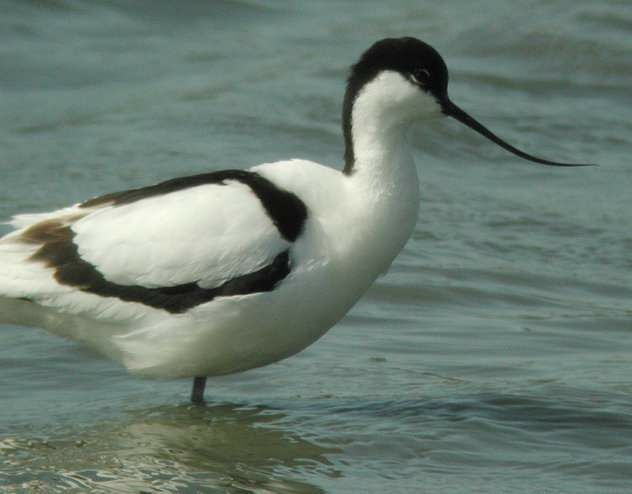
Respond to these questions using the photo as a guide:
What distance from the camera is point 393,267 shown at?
29.0ft

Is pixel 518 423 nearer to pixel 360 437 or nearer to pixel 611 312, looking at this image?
pixel 360 437

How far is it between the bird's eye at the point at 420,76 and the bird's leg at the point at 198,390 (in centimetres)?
155

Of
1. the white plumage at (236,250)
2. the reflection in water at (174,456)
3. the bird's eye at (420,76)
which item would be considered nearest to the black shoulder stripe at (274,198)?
the white plumage at (236,250)

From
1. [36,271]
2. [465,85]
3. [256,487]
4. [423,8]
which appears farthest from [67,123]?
[256,487]

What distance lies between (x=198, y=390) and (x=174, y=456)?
0.66 metres

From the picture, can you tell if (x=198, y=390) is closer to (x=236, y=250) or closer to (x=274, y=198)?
(x=236, y=250)

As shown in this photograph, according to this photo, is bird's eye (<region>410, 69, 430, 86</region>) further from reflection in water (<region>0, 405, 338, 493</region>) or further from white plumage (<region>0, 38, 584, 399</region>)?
reflection in water (<region>0, 405, 338, 493</region>)

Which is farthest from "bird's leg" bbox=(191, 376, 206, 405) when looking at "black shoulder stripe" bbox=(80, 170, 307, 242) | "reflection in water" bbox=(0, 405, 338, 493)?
"black shoulder stripe" bbox=(80, 170, 307, 242)

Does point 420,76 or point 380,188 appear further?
point 420,76

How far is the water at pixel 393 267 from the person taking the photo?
586 centimetres

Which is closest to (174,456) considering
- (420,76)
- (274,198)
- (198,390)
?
(198,390)

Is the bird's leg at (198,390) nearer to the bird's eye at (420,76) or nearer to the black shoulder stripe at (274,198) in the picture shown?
the black shoulder stripe at (274,198)

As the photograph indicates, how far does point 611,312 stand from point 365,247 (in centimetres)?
275

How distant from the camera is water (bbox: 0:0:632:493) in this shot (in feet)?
19.2
